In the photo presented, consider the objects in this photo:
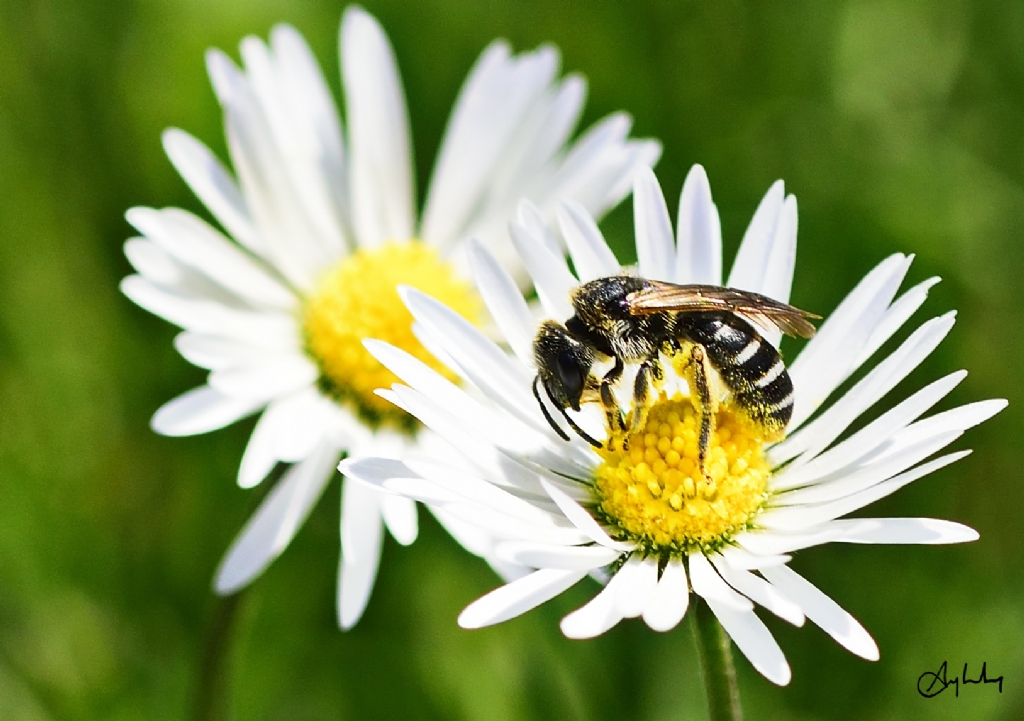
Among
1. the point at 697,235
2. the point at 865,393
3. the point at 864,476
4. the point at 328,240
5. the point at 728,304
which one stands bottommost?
the point at 864,476

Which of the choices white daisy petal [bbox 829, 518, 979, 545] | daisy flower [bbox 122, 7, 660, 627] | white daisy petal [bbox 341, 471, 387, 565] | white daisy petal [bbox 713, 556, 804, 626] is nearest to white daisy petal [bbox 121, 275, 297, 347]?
daisy flower [bbox 122, 7, 660, 627]

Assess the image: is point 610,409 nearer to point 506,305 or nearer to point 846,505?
point 506,305

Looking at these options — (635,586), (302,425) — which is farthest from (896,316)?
(302,425)

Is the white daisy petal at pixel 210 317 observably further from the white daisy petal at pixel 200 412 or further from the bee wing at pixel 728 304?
the bee wing at pixel 728 304

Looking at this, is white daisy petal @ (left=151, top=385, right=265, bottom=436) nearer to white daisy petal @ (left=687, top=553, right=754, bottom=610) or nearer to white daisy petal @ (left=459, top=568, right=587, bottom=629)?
white daisy petal @ (left=459, top=568, right=587, bottom=629)

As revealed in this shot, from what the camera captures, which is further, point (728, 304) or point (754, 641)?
point (728, 304)

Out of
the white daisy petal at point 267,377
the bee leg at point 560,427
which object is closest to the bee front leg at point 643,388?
the bee leg at point 560,427
